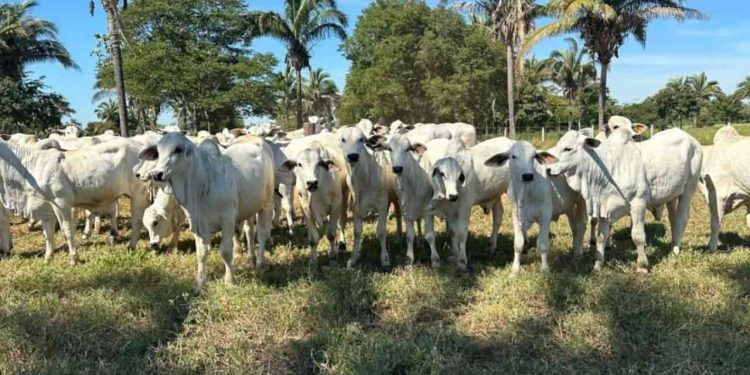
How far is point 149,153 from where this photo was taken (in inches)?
218

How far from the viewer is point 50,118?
30.0 meters

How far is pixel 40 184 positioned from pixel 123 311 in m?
3.46

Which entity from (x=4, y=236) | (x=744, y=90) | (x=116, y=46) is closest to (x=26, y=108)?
(x=116, y=46)

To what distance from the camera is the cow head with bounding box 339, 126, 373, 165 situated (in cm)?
677

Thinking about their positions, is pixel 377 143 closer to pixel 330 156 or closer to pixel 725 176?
pixel 330 156

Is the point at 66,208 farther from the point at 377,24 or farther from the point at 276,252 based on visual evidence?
the point at 377,24

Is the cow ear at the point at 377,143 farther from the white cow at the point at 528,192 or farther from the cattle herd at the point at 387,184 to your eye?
the white cow at the point at 528,192

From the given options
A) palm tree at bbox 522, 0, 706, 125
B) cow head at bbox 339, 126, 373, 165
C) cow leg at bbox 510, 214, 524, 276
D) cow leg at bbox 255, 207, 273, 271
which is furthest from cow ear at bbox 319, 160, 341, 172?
palm tree at bbox 522, 0, 706, 125

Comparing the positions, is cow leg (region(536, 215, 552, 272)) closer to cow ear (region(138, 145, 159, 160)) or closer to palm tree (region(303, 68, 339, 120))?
cow ear (region(138, 145, 159, 160))

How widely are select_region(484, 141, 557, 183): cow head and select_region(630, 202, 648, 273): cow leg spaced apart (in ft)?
3.47

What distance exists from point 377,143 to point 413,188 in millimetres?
688

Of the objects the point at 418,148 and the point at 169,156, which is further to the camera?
the point at 418,148

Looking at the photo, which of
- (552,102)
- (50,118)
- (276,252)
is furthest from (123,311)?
(552,102)

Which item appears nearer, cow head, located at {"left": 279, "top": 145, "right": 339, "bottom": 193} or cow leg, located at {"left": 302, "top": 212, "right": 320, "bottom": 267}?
cow head, located at {"left": 279, "top": 145, "right": 339, "bottom": 193}
